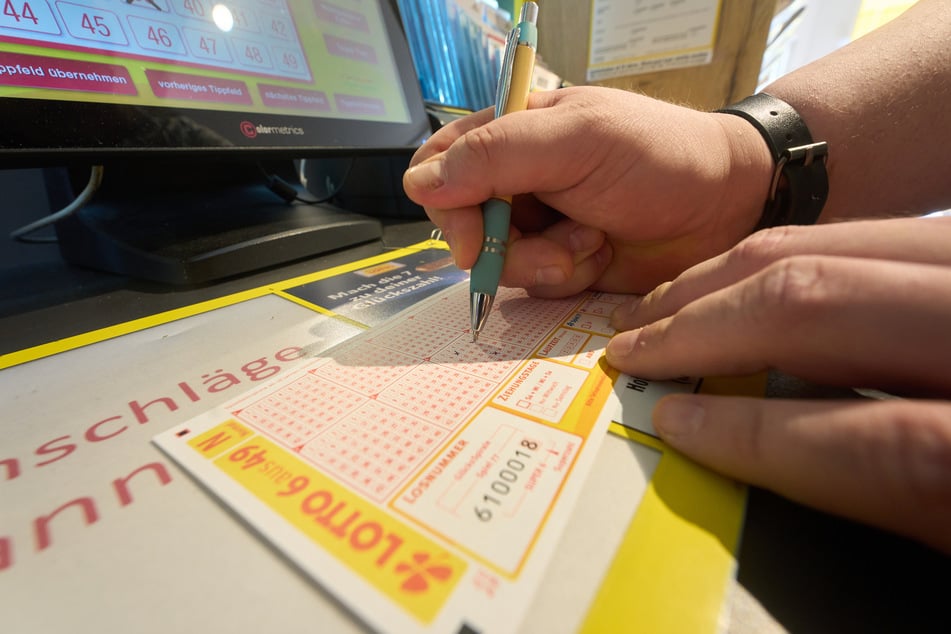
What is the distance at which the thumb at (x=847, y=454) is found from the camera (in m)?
0.17

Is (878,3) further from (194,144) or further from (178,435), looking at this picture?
(178,435)

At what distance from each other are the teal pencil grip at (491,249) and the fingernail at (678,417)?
20cm

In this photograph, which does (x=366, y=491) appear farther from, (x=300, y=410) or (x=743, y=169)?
(x=743, y=169)

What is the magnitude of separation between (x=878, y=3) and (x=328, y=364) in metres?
2.64

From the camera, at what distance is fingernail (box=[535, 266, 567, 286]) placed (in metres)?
0.46

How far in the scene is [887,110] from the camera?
478 mm

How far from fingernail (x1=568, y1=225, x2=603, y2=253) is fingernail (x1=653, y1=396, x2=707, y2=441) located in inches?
11.0

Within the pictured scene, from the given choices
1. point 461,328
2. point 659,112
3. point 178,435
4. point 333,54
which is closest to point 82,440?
point 178,435

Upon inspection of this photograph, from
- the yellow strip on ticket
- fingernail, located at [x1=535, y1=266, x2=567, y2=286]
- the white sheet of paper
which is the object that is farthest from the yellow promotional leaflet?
the white sheet of paper

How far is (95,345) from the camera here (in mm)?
376

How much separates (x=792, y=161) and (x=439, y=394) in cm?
52

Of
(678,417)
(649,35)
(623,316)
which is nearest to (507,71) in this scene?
(623,316)

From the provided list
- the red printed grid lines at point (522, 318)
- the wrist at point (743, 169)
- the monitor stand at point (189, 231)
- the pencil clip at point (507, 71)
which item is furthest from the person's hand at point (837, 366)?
the monitor stand at point (189, 231)

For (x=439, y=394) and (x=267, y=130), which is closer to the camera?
(x=439, y=394)
